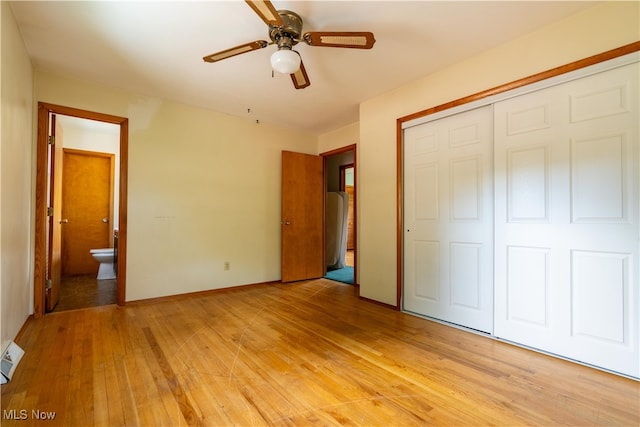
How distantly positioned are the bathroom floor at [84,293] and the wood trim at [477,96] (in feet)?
10.8

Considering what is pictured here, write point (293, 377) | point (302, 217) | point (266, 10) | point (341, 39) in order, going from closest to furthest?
point (266, 10)
point (293, 377)
point (341, 39)
point (302, 217)

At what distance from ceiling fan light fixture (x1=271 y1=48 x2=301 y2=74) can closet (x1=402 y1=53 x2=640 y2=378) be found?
1511 millimetres

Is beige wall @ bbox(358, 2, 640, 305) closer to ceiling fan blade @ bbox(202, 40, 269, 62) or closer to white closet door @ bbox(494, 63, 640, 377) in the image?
white closet door @ bbox(494, 63, 640, 377)

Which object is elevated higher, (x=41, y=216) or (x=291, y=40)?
(x=291, y=40)

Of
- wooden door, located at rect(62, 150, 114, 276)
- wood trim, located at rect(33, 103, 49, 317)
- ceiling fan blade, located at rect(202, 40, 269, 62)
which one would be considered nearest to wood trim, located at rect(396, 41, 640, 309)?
ceiling fan blade, located at rect(202, 40, 269, 62)

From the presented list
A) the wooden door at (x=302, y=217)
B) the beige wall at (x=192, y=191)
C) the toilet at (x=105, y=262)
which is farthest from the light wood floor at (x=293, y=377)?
the toilet at (x=105, y=262)

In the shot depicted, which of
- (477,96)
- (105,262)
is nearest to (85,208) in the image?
(105,262)

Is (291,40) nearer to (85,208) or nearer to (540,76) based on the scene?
(540,76)

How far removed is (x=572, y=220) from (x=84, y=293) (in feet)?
17.0

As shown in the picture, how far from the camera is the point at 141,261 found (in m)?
3.32

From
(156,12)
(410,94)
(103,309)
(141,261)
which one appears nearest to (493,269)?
(410,94)

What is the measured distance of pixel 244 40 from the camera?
→ 229cm

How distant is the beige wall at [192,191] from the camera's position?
10.7 feet

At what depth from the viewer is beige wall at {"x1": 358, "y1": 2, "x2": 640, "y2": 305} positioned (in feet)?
6.21
